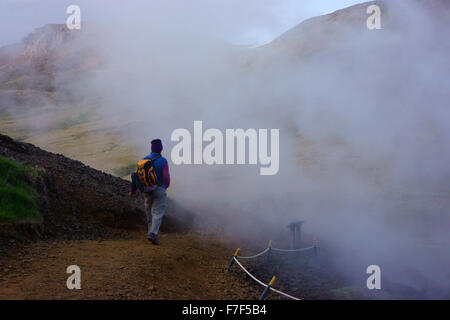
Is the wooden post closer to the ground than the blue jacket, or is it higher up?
closer to the ground

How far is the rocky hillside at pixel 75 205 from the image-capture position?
4.65 m

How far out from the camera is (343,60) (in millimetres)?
19969

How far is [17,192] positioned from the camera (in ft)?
14.6

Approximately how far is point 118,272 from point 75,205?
8.16 feet

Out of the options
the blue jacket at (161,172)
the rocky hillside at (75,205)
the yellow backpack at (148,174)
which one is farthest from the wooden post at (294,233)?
the yellow backpack at (148,174)

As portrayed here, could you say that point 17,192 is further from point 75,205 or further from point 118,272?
point 118,272

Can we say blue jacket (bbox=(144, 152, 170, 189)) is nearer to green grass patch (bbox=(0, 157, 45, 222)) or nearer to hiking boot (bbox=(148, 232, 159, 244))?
hiking boot (bbox=(148, 232, 159, 244))

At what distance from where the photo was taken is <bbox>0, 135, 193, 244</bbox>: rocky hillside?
4.65 m

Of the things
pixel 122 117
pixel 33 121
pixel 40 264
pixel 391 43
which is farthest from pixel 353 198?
pixel 33 121

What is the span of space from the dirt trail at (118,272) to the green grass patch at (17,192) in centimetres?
46

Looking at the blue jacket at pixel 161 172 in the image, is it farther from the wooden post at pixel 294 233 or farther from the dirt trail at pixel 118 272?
the wooden post at pixel 294 233

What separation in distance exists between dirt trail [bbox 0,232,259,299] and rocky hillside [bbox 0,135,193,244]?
1.25 feet

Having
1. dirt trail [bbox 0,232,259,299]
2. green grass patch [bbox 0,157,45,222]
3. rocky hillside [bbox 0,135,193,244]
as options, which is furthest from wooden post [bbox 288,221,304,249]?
green grass patch [bbox 0,157,45,222]

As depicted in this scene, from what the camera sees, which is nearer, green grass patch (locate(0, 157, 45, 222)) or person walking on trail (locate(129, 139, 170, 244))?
green grass patch (locate(0, 157, 45, 222))
